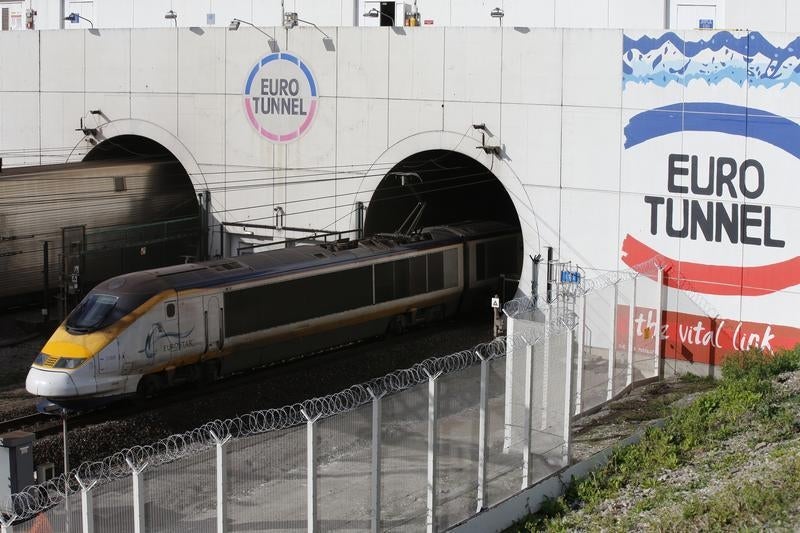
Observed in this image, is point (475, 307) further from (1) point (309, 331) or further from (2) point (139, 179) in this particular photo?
(2) point (139, 179)

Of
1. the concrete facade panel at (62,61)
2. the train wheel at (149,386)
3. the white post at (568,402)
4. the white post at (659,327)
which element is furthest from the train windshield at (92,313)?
the concrete facade panel at (62,61)

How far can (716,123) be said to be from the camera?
2416 cm

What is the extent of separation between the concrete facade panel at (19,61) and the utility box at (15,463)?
874 inches

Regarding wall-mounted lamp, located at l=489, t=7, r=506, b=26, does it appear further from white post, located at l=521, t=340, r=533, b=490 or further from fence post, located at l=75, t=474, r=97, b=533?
fence post, located at l=75, t=474, r=97, b=533

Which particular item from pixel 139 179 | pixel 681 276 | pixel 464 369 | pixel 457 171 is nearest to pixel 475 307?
pixel 457 171

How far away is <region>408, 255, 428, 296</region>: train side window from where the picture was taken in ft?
91.5

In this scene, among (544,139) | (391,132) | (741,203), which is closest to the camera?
(741,203)

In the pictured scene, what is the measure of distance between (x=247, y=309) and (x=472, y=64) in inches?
319

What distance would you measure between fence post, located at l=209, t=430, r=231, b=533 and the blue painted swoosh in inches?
590

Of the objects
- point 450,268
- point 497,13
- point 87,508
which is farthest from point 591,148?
point 87,508

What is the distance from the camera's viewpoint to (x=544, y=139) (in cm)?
2647

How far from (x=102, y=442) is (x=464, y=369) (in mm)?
8210

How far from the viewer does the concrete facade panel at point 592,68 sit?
25.3m

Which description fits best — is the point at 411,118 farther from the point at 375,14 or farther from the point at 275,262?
the point at 275,262
